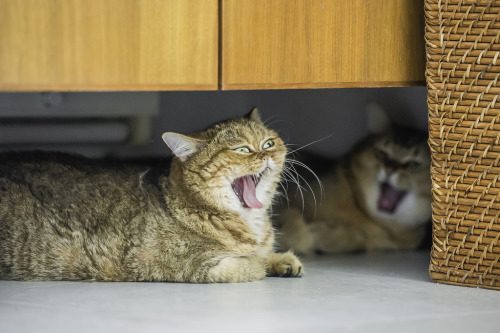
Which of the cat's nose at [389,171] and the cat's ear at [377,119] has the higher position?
the cat's ear at [377,119]

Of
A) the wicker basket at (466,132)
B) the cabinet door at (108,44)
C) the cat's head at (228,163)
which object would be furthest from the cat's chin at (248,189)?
the wicker basket at (466,132)

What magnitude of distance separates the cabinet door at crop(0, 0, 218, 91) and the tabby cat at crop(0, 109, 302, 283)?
0.78 ft

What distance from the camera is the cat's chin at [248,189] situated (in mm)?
2105

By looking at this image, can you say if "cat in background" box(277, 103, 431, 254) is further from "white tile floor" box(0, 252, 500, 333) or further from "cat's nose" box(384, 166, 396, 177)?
"white tile floor" box(0, 252, 500, 333)

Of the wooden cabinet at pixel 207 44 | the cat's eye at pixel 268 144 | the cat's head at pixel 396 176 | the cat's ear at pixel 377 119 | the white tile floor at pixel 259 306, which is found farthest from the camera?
the cat's ear at pixel 377 119

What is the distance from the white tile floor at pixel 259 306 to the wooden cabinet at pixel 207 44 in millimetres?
516

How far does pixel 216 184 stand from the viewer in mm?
2037

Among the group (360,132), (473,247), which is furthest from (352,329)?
(360,132)

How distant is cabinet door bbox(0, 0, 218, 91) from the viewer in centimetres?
174

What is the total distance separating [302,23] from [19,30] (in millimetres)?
690

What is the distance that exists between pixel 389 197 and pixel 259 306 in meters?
0.89

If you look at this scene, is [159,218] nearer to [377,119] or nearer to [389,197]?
[389,197]

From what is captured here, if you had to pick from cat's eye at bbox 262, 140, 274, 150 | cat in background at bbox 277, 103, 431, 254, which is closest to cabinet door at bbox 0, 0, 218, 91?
cat's eye at bbox 262, 140, 274, 150

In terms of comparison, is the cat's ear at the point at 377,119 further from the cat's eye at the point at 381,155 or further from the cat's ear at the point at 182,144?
the cat's ear at the point at 182,144
